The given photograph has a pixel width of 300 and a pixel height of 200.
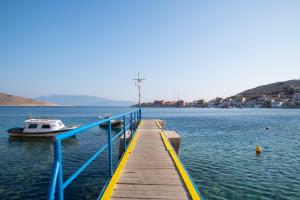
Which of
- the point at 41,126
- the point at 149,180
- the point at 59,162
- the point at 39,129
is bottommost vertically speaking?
the point at 39,129

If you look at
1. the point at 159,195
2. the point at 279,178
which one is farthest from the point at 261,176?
the point at 159,195

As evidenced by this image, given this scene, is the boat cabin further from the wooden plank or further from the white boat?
the wooden plank

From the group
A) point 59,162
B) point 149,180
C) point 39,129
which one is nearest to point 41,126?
point 39,129

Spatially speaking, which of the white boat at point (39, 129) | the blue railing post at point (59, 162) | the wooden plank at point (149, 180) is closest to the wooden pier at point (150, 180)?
the wooden plank at point (149, 180)

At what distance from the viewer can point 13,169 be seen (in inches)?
539

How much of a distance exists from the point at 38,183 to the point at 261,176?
11.3 metres

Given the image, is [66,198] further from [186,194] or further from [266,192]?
[266,192]

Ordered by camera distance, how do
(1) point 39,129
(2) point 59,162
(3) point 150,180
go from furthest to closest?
(1) point 39,129
(3) point 150,180
(2) point 59,162

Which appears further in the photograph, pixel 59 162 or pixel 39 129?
pixel 39 129

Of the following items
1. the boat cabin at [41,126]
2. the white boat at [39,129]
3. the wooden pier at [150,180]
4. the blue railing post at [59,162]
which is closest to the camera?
the blue railing post at [59,162]

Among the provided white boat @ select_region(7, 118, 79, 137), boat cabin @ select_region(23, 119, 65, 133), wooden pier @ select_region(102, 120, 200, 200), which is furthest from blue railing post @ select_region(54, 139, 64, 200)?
boat cabin @ select_region(23, 119, 65, 133)

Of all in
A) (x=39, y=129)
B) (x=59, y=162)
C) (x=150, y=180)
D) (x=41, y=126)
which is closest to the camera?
(x=59, y=162)

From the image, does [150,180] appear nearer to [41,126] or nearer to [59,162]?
[59,162]

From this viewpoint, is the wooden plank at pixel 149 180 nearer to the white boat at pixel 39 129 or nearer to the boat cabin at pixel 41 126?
the white boat at pixel 39 129
